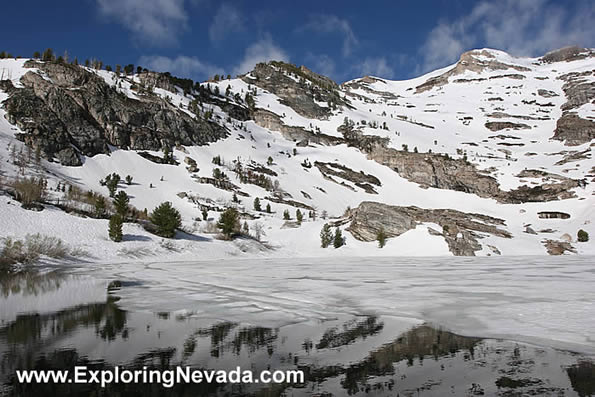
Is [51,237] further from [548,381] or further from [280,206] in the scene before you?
[280,206]

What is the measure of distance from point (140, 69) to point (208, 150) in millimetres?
39728

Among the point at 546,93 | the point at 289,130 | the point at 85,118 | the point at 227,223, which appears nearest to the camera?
the point at 227,223

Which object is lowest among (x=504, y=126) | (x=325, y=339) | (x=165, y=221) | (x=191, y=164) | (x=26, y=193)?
(x=325, y=339)

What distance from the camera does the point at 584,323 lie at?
242 inches

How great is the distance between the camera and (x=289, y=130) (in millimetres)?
108312

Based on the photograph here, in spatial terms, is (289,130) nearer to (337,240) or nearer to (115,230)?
(337,240)

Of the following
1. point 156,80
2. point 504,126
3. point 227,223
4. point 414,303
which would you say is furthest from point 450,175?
point 414,303

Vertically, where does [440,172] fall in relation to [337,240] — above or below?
above

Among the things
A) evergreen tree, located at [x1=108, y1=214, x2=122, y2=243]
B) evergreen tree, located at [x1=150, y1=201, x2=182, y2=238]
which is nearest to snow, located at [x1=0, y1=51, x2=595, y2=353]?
evergreen tree, located at [x1=108, y1=214, x2=122, y2=243]

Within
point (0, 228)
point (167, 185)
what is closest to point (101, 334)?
point (0, 228)

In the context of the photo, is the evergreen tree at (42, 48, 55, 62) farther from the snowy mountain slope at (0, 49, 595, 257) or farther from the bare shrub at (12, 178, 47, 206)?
the bare shrub at (12, 178, 47, 206)

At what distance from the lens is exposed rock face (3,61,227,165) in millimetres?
57281

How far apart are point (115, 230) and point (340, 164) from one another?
71.5 metres

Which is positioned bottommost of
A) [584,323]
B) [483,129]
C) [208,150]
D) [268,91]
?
[584,323]
